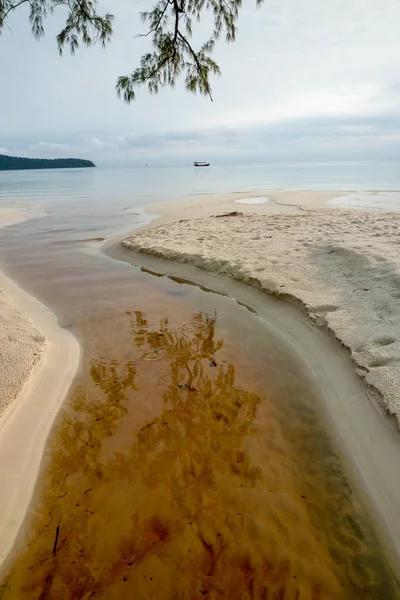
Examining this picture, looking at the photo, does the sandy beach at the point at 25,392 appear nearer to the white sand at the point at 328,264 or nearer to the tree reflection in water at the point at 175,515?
the tree reflection in water at the point at 175,515

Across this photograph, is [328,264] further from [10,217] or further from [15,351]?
[10,217]

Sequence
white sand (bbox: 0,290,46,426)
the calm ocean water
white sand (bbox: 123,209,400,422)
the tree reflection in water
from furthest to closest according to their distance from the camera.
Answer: the calm ocean water < white sand (bbox: 123,209,400,422) < white sand (bbox: 0,290,46,426) < the tree reflection in water

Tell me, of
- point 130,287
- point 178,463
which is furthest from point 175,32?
point 178,463

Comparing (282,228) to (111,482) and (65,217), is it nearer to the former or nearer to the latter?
(111,482)

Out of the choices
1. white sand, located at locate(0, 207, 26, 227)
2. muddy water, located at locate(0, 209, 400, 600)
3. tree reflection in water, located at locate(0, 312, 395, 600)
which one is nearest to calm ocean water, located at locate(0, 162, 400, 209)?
white sand, located at locate(0, 207, 26, 227)

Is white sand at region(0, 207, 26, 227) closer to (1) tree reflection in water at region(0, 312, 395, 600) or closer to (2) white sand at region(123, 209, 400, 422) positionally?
(2) white sand at region(123, 209, 400, 422)

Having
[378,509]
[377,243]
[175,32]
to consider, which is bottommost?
[378,509]
